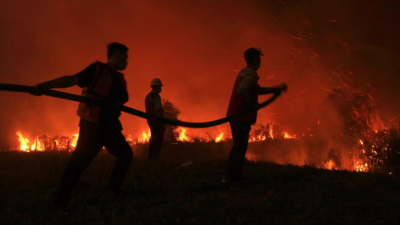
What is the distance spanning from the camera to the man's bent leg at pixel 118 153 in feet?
12.1

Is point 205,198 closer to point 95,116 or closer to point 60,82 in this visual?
point 95,116

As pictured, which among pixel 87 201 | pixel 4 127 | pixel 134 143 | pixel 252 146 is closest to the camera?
pixel 87 201

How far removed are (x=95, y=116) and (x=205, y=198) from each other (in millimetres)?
1784

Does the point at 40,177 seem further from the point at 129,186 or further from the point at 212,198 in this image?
the point at 212,198

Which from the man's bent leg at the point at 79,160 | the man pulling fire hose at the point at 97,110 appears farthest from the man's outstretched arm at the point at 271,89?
the man's bent leg at the point at 79,160

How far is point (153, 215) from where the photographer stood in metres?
3.20

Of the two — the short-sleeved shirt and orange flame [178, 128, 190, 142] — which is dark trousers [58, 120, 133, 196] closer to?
the short-sleeved shirt

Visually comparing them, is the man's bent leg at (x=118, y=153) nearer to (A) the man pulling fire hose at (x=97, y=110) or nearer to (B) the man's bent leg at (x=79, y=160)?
(A) the man pulling fire hose at (x=97, y=110)

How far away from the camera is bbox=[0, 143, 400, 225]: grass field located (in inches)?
123

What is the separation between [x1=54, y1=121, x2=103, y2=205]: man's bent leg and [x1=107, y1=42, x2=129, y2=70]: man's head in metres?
0.86

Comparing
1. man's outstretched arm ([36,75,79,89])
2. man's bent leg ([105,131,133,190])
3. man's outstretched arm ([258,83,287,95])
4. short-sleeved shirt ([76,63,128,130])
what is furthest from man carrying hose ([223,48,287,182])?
man's outstretched arm ([36,75,79,89])

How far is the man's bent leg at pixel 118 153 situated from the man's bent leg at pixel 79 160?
26 cm

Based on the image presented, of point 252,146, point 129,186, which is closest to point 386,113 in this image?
point 252,146

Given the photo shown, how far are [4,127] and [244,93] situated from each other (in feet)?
81.9
